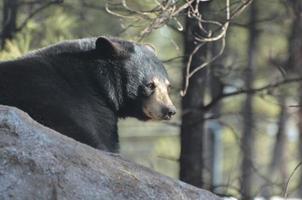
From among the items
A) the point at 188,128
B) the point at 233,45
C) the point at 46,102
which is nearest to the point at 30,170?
the point at 46,102

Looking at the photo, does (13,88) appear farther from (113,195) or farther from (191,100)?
(191,100)

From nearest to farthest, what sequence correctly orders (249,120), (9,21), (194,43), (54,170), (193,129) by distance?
(54,170)
(194,43)
(193,129)
(9,21)
(249,120)

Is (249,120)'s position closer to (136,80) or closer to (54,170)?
(136,80)

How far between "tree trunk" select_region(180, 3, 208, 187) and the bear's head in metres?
1.56

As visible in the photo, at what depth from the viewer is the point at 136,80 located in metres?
6.09

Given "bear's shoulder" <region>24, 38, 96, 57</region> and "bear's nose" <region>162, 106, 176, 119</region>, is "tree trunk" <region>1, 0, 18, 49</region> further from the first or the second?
"bear's nose" <region>162, 106, 176, 119</region>

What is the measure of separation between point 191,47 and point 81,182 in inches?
135

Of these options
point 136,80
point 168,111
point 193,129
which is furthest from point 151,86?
point 193,129

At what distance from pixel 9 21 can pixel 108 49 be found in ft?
9.57

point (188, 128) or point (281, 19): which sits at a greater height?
→ point (281, 19)

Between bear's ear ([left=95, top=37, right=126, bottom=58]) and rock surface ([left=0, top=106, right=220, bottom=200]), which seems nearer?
rock surface ([left=0, top=106, right=220, bottom=200])

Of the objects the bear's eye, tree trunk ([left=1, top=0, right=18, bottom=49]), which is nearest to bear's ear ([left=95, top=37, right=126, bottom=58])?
the bear's eye

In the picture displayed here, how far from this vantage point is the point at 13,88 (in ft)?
17.7

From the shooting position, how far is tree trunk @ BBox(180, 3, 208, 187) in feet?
25.3
